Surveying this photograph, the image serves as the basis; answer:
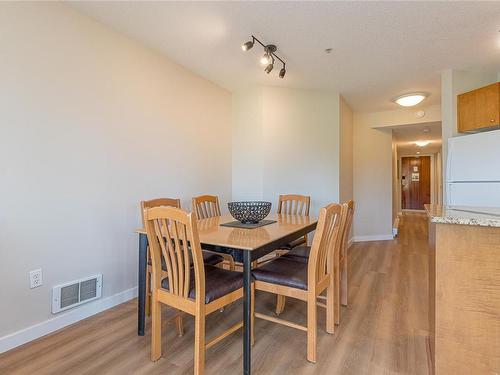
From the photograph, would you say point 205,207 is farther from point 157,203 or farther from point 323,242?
point 323,242

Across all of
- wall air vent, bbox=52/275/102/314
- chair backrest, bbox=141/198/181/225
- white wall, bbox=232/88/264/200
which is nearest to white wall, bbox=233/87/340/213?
white wall, bbox=232/88/264/200

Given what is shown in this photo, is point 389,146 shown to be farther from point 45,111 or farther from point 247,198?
point 45,111

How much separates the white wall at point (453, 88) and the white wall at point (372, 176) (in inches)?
64.5

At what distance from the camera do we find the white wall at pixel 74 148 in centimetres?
175

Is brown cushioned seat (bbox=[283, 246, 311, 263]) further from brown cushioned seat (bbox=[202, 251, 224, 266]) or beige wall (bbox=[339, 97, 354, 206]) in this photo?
beige wall (bbox=[339, 97, 354, 206])

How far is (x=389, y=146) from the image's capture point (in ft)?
16.8

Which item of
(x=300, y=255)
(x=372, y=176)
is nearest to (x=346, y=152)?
(x=372, y=176)

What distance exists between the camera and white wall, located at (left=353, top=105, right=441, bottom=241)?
4.89m

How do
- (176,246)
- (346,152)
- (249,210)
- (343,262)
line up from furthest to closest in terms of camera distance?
(346,152) → (343,262) → (249,210) → (176,246)

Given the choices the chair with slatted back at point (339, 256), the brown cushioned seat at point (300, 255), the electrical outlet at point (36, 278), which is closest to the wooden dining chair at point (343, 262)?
the chair with slatted back at point (339, 256)

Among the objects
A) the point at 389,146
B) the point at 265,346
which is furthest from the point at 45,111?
the point at 389,146

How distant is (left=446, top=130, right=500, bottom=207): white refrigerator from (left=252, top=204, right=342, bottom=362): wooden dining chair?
194 centimetres

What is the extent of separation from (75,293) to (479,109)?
13.5ft

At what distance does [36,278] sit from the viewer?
6.10 ft
